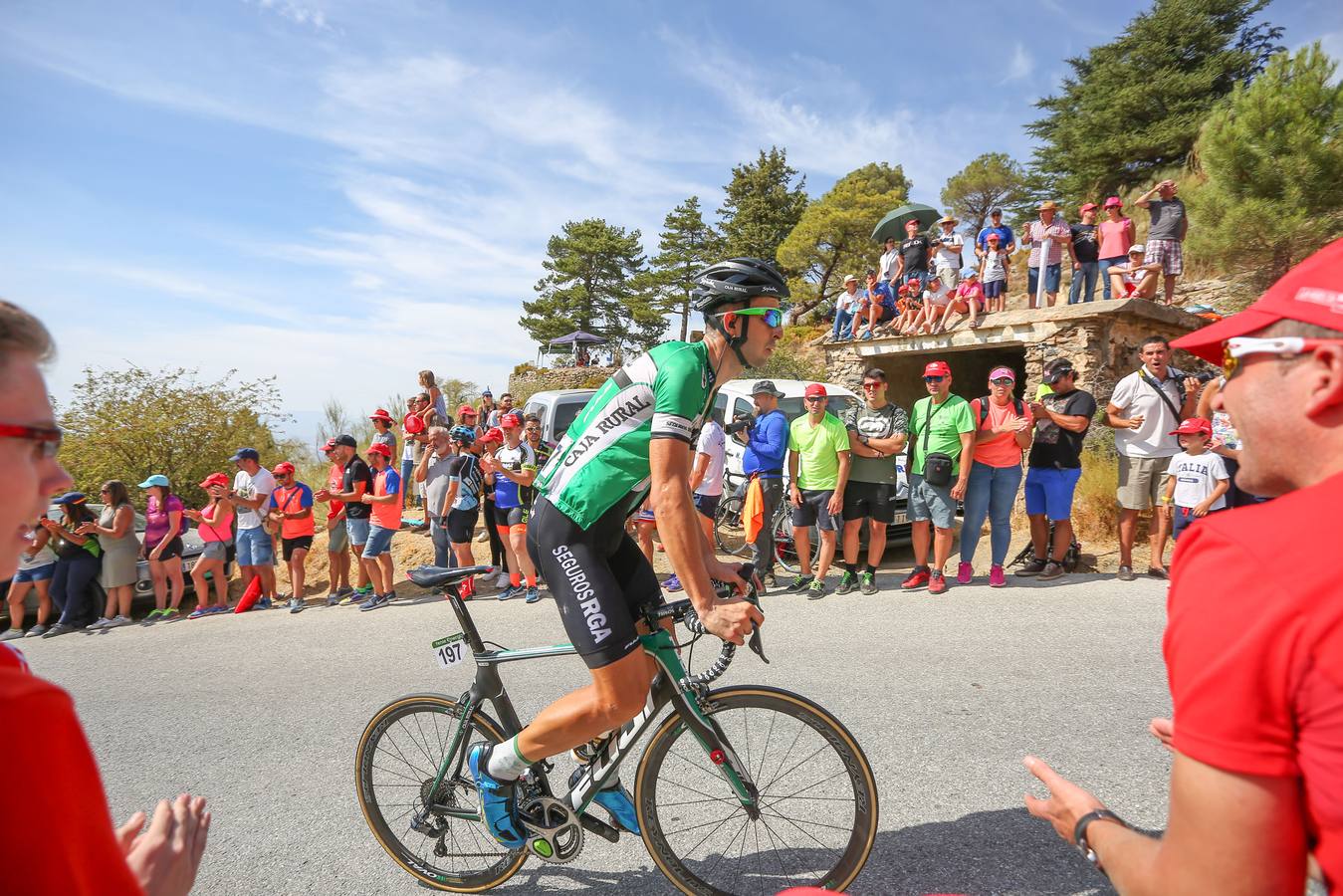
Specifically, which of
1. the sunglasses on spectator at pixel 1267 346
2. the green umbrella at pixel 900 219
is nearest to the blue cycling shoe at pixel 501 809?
the sunglasses on spectator at pixel 1267 346

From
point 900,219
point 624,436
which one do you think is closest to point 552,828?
point 624,436

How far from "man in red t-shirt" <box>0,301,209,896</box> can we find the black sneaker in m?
7.42

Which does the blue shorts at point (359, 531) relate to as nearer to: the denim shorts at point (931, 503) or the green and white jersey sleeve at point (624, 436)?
the denim shorts at point (931, 503)

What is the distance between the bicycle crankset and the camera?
2574mm

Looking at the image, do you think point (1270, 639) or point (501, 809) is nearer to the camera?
point (1270, 639)

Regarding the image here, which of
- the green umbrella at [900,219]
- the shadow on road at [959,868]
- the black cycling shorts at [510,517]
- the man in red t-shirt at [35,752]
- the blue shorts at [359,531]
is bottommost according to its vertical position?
the shadow on road at [959,868]

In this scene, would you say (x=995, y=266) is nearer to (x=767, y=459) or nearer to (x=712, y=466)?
(x=767, y=459)

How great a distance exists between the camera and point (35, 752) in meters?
0.76

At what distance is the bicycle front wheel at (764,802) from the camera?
2449 mm

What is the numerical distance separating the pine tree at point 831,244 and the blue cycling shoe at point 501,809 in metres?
31.5

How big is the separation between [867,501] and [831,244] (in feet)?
92.9

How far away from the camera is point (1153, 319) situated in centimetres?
1163

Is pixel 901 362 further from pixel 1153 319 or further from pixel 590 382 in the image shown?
pixel 590 382

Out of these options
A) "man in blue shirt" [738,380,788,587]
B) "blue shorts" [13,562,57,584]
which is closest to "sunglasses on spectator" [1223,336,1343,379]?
"man in blue shirt" [738,380,788,587]
